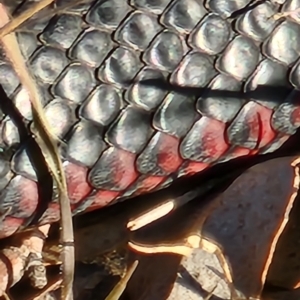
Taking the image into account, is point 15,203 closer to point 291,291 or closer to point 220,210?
point 220,210

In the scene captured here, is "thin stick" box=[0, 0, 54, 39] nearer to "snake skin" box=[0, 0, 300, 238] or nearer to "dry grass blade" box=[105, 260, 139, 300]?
"snake skin" box=[0, 0, 300, 238]

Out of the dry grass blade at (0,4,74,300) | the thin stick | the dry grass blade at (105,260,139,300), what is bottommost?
the dry grass blade at (105,260,139,300)

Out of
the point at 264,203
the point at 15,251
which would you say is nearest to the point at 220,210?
the point at 264,203

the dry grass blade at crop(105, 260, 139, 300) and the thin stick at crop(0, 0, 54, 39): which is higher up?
the thin stick at crop(0, 0, 54, 39)

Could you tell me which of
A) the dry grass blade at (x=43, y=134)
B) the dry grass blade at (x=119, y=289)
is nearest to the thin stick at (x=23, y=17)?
the dry grass blade at (x=43, y=134)

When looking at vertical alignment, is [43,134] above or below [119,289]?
above

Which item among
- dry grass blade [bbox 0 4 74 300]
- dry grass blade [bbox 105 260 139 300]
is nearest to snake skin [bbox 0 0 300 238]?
dry grass blade [bbox 0 4 74 300]

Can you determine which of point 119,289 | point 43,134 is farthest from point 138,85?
point 119,289

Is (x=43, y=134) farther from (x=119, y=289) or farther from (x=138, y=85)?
(x=119, y=289)
